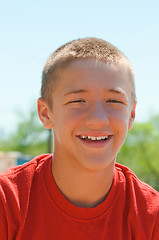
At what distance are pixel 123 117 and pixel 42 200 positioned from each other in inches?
26.2

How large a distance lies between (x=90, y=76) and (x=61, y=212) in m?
0.78

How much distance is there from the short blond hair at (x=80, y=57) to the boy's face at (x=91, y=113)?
2.3 inches

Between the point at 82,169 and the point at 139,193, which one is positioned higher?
the point at 82,169

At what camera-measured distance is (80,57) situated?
2.02m

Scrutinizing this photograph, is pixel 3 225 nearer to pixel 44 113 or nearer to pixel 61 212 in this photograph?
pixel 61 212

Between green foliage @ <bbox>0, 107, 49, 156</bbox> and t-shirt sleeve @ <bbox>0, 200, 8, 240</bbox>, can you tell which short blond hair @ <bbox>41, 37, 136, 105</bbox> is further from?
green foliage @ <bbox>0, 107, 49, 156</bbox>

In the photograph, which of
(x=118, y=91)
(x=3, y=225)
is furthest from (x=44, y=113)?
(x=3, y=225)

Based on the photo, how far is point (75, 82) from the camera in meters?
1.94

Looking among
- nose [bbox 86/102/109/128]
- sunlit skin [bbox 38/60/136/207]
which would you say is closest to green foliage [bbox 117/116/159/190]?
sunlit skin [bbox 38/60/136/207]

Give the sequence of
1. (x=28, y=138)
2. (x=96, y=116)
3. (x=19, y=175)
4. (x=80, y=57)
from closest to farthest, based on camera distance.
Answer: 1. (x=96, y=116)
2. (x=80, y=57)
3. (x=19, y=175)
4. (x=28, y=138)

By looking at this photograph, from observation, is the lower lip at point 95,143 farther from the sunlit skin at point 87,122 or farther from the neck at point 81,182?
the neck at point 81,182

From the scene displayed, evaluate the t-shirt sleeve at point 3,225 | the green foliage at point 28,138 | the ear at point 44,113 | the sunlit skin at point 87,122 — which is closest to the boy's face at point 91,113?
the sunlit skin at point 87,122

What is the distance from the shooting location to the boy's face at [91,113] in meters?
1.90

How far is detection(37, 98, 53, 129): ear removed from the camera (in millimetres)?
2148
